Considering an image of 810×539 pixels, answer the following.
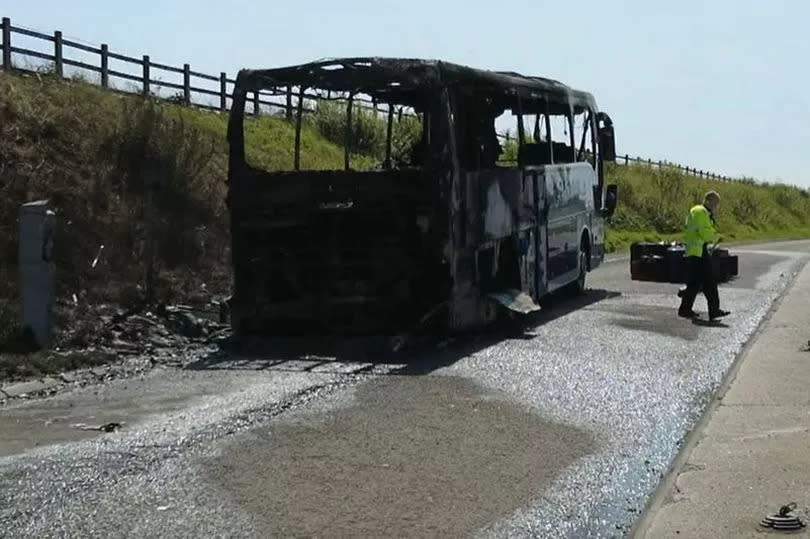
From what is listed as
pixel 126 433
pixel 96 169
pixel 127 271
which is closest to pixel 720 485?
pixel 126 433

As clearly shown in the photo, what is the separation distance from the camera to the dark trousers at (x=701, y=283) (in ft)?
58.0

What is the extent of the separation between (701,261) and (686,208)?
4029 cm

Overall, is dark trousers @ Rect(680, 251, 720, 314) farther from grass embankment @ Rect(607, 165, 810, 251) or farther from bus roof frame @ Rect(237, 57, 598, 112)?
grass embankment @ Rect(607, 165, 810, 251)

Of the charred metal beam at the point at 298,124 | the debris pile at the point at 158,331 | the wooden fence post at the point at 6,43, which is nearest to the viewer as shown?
the debris pile at the point at 158,331

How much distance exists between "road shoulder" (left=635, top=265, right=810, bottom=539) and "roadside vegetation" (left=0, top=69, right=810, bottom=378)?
5438 mm

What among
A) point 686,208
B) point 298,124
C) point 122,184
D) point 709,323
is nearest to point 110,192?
point 122,184

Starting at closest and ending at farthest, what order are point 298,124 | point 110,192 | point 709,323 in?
1. point 298,124
2. point 709,323
3. point 110,192

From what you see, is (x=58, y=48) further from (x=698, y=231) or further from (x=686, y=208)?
(x=686, y=208)

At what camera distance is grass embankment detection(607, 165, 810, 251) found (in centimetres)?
4869

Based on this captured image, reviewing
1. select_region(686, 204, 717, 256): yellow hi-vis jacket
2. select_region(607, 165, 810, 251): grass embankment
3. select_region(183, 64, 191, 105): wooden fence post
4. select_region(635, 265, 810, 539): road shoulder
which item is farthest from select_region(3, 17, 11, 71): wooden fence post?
select_region(607, 165, 810, 251): grass embankment

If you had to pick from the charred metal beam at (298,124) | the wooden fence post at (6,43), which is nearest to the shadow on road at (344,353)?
the charred metal beam at (298,124)

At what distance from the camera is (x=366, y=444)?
9406 mm

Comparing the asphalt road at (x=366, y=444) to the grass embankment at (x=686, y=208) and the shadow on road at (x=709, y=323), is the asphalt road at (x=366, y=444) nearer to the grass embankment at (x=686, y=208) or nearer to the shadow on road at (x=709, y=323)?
the shadow on road at (x=709, y=323)

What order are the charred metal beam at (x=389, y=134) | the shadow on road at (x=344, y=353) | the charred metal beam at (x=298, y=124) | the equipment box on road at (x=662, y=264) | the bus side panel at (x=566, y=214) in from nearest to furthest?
the shadow on road at (x=344, y=353)
the charred metal beam at (x=298, y=124)
the charred metal beam at (x=389, y=134)
the bus side panel at (x=566, y=214)
the equipment box on road at (x=662, y=264)
